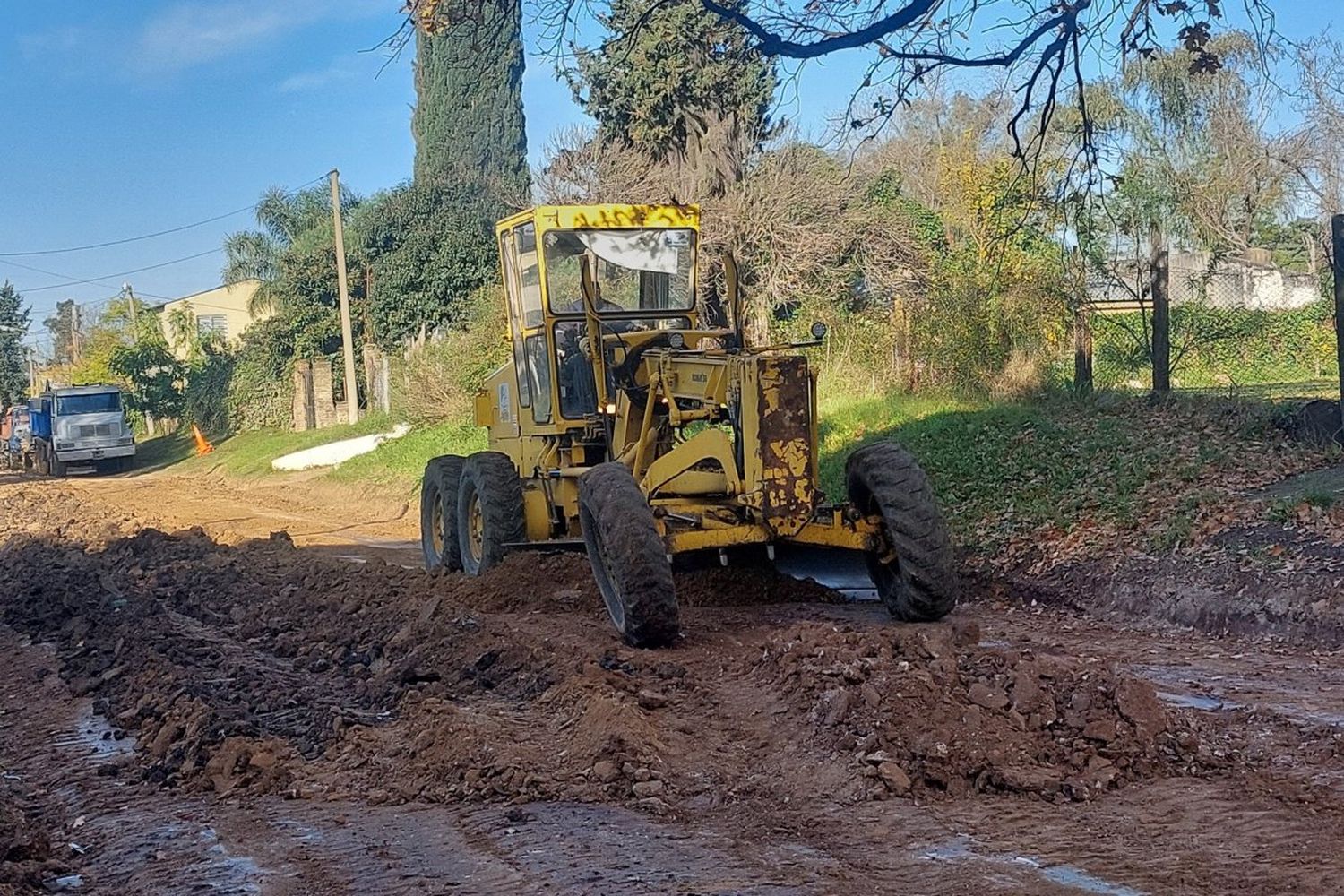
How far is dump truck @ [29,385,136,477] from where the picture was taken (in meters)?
36.3

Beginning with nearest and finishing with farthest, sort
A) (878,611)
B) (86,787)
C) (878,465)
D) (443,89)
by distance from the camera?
(86,787)
(878,465)
(878,611)
(443,89)

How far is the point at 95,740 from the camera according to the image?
7441 millimetres

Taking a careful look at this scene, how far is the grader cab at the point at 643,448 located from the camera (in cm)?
884

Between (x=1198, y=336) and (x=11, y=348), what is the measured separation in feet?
188

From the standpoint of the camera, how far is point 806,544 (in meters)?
9.23

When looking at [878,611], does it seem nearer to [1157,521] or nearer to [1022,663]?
[1157,521]

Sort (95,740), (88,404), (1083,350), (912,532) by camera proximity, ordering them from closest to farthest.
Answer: (95,740) < (912,532) < (1083,350) < (88,404)

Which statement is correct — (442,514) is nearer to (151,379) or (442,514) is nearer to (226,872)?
(226,872)

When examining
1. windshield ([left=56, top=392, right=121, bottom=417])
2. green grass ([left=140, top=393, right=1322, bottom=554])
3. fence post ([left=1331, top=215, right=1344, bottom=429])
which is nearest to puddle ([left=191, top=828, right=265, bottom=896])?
green grass ([left=140, top=393, right=1322, bottom=554])

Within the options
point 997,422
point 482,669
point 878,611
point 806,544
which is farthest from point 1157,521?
point 482,669

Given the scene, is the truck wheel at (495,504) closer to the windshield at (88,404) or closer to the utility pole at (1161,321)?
the utility pole at (1161,321)

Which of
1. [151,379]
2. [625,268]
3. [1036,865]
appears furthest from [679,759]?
[151,379]

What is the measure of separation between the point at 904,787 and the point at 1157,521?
5.97 m

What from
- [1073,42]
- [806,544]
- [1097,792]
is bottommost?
[1097,792]
